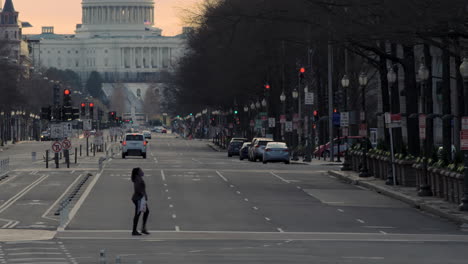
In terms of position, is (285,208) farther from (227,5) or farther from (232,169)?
(227,5)

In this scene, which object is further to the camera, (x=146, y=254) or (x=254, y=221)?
(x=254, y=221)

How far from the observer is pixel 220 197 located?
4462 centimetres

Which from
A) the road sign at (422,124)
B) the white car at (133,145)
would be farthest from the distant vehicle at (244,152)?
the road sign at (422,124)

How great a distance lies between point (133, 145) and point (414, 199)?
5149 centimetres

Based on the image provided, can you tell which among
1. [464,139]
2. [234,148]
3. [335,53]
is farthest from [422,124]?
[234,148]

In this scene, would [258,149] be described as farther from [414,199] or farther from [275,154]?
[414,199]

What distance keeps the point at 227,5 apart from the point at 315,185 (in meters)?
23.2

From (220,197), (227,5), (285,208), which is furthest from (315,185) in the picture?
(227,5)

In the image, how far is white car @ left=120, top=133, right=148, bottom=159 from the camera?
9089 centimetres

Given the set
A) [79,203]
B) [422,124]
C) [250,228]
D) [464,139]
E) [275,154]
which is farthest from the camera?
[275,154]

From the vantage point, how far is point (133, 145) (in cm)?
9125

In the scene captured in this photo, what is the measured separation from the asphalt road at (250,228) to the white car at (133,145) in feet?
122

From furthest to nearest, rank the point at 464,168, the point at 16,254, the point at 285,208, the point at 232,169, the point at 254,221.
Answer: the point at 232,169
the point at 285,208
the point at 464,168
the point at 254,221
the point at 16,254

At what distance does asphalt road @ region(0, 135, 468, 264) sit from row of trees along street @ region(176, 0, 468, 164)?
16.2ft
